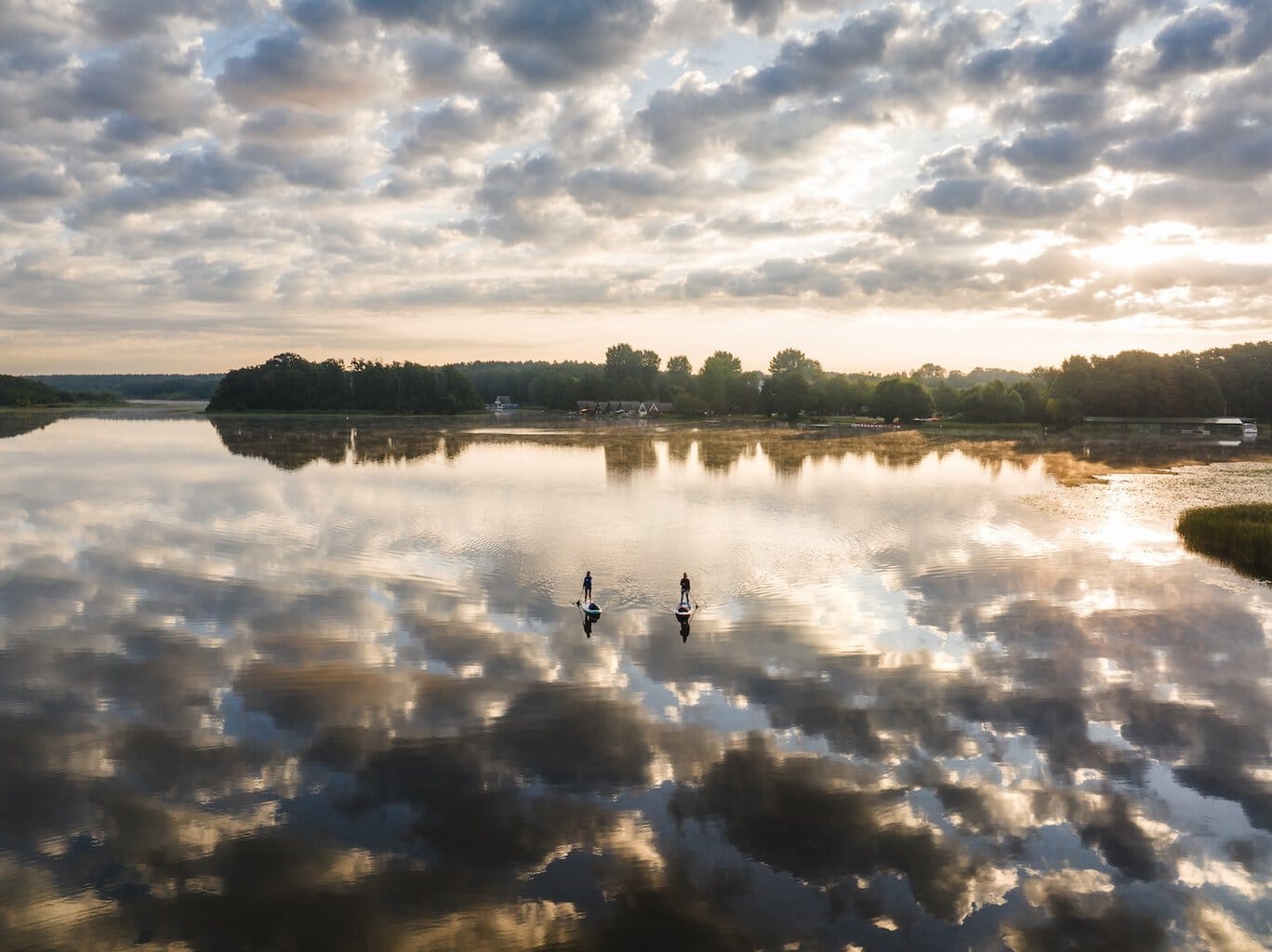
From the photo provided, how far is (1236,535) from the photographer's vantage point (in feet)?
156

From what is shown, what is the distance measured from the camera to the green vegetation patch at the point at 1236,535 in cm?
4369

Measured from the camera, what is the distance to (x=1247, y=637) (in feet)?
99.6

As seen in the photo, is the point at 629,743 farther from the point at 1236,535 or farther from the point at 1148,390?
the point at 1148,390

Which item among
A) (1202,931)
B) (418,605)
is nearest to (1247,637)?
(1202,931)

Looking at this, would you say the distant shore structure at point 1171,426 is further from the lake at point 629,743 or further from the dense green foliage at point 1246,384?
the lake at point 629,743

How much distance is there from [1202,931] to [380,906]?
14.7 m

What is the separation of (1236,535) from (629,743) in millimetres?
44303

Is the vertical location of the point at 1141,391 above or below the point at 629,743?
above

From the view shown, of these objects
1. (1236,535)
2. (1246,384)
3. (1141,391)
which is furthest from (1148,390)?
(1236,535)

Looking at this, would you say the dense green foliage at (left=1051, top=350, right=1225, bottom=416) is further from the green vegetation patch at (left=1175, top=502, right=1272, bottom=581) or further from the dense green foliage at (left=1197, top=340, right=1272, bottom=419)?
the green vegetation patch at (left=1175, top=502, right=1272, bottom=581)

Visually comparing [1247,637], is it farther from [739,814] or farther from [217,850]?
[217,850]

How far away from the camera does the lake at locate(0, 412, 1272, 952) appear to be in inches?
582

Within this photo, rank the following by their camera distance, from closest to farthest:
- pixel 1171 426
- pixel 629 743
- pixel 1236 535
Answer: pixel 629 743, pixel 1236 535, pixel 1171 426

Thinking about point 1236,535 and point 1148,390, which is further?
point 1148,390
